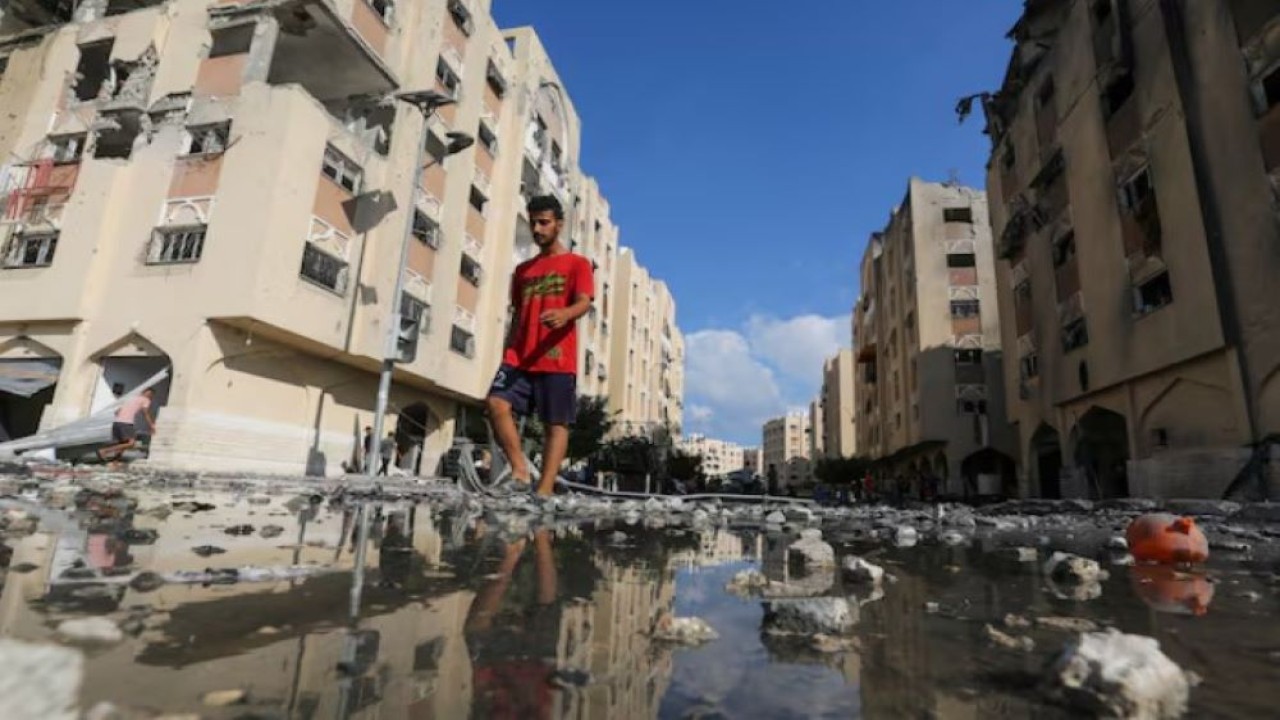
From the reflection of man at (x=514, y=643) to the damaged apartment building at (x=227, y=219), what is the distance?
15333mm

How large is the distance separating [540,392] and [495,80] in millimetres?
24277

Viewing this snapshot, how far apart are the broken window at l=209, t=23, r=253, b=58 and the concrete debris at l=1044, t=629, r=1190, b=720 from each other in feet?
70.4

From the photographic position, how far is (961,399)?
32.9m

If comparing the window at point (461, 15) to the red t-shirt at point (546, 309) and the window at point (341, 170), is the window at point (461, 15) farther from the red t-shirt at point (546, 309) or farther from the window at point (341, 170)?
the red t-shirt at point (546, 309)

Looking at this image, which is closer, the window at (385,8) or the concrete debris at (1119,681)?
the concrete debris at (1119,681)

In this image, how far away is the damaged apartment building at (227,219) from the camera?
49.5ft

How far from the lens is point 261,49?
1675cm

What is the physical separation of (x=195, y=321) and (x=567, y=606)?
1657 cm

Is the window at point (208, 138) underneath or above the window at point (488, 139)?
underneath

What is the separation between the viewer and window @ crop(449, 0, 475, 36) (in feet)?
75.0

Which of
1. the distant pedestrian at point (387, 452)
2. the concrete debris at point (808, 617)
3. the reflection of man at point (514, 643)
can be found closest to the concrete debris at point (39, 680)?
the reflection of man at point (514, 643)

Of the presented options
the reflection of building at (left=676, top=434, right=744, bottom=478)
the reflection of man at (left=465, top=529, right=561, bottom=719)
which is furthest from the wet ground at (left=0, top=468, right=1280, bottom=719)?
the reflection of building at (left=676, top=434, right=744, bottom=478)

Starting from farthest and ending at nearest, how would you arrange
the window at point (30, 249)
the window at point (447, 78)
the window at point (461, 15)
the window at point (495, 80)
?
the window at point (495, 80), the window at point (461, 15), the window at point (447, 78), the window at point (30, 249)

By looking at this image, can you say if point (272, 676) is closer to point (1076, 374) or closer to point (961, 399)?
point (1076, 374)
